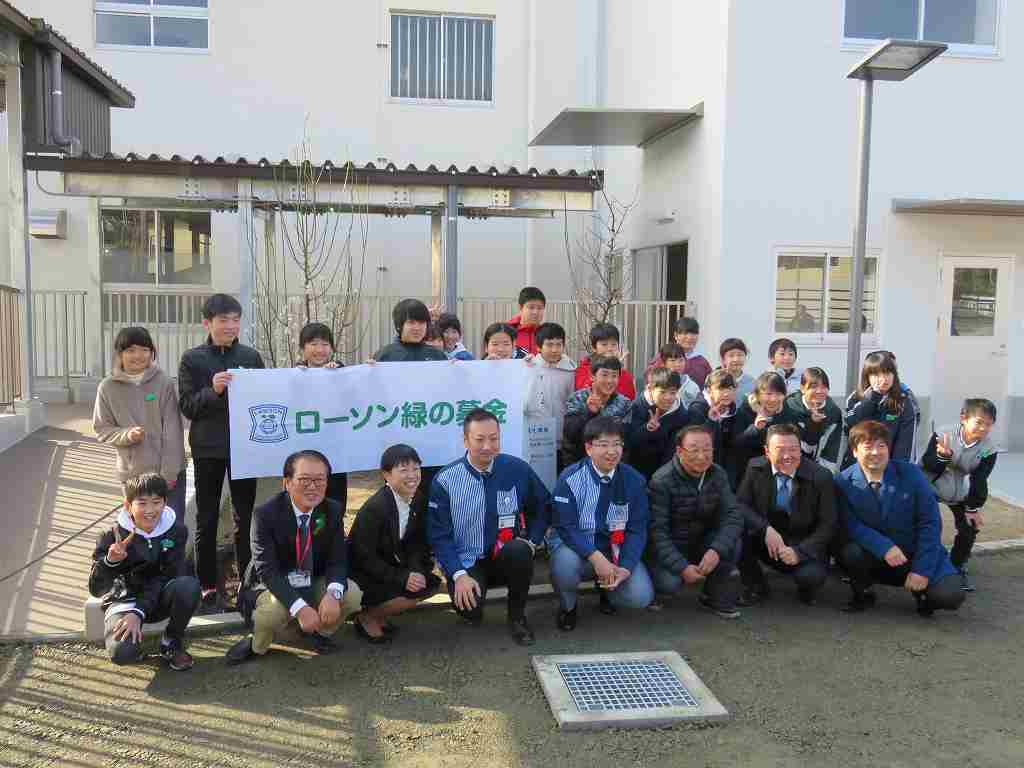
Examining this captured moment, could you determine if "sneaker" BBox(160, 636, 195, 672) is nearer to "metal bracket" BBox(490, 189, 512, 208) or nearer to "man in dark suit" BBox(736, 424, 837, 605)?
"man in dark suit" BBox(736, 424, 837, 605)

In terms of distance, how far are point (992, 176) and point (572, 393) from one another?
7026 mm

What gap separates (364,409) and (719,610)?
8.00 ft

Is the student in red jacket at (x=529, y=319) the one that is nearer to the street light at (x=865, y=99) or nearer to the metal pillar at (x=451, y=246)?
the metal pillar at (x=451, y=246)

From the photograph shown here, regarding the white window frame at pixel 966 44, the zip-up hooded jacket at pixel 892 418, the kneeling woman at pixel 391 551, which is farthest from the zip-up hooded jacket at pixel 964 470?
the white window frame at pixel 966 44

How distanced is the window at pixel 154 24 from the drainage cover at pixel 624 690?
12476 mm

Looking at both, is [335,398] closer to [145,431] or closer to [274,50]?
[145,431]

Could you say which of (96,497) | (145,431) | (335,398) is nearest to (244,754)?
(145,431)

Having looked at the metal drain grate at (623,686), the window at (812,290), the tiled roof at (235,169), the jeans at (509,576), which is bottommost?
the metal drain grate at (623,686)

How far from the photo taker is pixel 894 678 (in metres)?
4.09

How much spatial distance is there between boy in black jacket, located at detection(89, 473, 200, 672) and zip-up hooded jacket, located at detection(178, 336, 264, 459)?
0.74 metres

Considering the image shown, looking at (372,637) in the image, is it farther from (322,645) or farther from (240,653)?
(240,653)

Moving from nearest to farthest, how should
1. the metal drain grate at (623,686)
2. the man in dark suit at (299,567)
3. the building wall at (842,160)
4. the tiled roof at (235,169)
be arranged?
the metal drain grate at (623,686), the man in dark suit at (299,567), the tiled roof at (235,169), the building wall at (842,160)

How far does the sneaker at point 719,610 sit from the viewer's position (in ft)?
15.9

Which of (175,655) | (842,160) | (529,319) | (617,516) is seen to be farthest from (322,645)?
(842,160)
